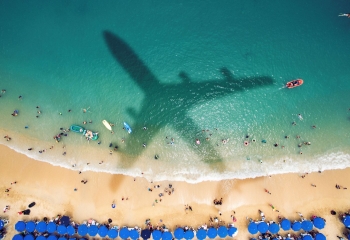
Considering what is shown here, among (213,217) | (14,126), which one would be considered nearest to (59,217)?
(14,126)

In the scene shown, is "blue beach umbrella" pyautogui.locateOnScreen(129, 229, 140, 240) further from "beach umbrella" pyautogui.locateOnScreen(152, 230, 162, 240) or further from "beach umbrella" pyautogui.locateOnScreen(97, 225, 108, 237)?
"beach umbrella" pyautogui.locateOnScreen(97, 225, 108, 237)

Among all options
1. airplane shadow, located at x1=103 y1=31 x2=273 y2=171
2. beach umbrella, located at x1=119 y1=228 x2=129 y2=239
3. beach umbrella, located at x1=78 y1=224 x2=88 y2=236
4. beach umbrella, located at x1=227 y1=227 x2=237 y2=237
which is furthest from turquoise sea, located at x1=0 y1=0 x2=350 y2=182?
beach umbrella, located at x1=78 y1=224 x2=88 y2=236

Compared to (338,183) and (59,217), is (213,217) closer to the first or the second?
(338,183)

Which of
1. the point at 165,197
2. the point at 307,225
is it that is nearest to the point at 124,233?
the point at 165,197

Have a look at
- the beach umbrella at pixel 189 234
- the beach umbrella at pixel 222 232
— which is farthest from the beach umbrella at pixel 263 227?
the beach umbrella at pixel 189 234

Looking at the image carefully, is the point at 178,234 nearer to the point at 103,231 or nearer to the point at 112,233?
the point at 112,233

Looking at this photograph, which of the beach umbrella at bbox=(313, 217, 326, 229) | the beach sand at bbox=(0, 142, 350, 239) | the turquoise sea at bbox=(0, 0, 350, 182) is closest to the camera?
the beach umbrella at bbox=(313, 217, 326, 229)
